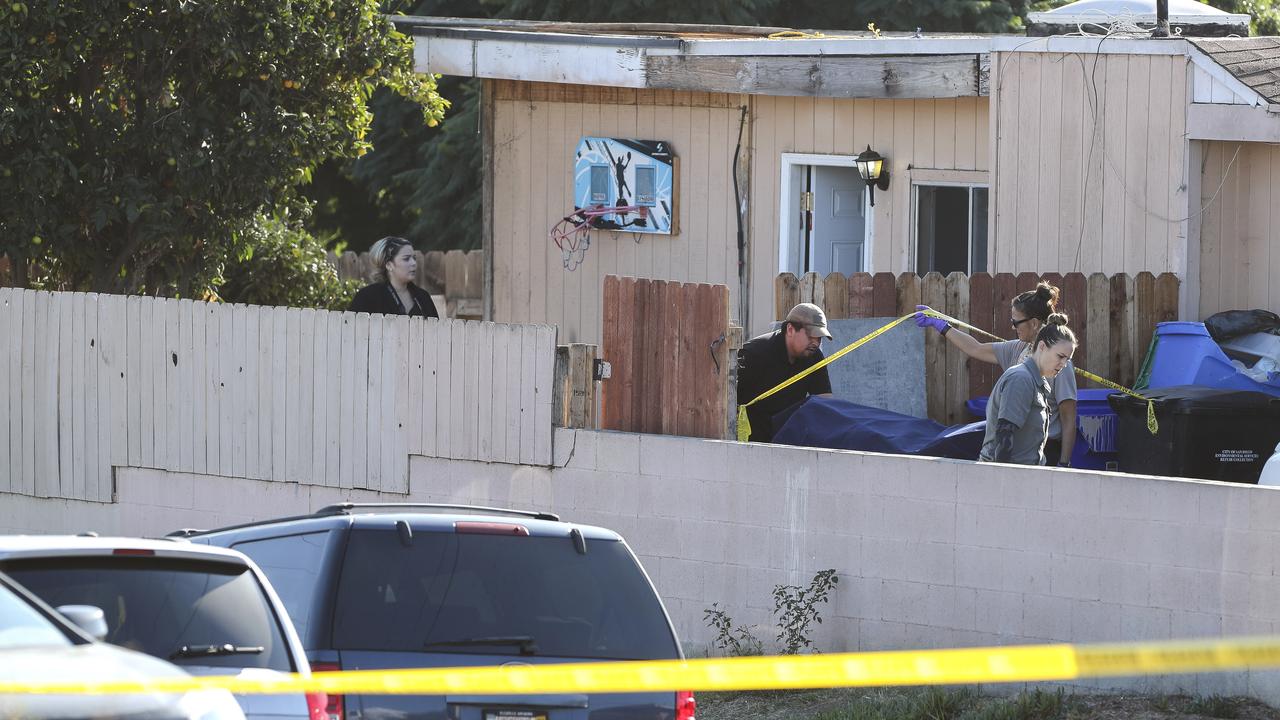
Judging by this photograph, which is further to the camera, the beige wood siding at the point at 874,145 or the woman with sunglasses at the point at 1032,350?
the beige wood siding at the point at 874,145

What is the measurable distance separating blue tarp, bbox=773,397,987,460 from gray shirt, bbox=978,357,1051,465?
0.63m

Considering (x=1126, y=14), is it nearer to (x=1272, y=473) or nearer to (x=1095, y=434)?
(x=1095, y=434)

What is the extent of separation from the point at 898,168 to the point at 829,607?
5.01 metres

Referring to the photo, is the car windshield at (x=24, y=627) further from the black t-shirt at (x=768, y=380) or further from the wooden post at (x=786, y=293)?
the wooden post at (x=786, y=293)

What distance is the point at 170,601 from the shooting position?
6.34 metres

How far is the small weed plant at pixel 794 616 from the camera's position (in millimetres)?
10062

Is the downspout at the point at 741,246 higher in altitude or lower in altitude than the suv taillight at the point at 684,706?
higher

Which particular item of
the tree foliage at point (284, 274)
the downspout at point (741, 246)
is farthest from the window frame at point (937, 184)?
the tree foliage at point (284, 274)

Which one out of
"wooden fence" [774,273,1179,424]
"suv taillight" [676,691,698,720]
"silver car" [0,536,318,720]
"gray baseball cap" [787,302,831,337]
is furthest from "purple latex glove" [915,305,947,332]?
"silver car" [0,536,318,720]

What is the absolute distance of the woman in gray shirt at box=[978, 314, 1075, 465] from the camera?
9656 millimetres

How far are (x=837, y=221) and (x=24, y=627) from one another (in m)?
9.81

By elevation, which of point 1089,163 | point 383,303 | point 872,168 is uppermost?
point 872,168

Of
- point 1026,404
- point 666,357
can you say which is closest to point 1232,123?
point 1026,404

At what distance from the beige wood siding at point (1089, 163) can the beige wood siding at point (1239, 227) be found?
0.97 ft
